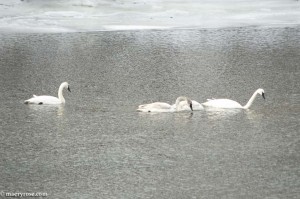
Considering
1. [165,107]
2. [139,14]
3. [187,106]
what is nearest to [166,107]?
[165,107]

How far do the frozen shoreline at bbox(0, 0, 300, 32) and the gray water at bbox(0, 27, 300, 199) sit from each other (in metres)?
2.00

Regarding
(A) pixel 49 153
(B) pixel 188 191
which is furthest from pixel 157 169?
(A) pixel 49 153

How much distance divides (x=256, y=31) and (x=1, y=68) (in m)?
8.43

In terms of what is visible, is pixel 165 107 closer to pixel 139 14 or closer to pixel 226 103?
pixel 226 103

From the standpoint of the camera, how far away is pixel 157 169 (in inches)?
378

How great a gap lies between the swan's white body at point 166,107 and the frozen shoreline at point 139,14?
1053 centimetres

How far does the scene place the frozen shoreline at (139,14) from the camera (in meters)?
23.9

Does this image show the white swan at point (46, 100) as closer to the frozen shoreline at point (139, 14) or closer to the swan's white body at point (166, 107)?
the swan's white body at point (166, 107)

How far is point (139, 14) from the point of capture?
84.8 ft

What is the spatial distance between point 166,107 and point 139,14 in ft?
42.8

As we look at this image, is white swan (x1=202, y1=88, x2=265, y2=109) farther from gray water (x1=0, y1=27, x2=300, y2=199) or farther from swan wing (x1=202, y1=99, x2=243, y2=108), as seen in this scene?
Answer: gray water (x1=0, y1=27, x2=300, y2=199)

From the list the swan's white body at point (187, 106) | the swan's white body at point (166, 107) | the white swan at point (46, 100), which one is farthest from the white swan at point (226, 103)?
the white swan at point (46, 100)

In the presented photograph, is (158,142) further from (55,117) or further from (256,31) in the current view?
(256,31)

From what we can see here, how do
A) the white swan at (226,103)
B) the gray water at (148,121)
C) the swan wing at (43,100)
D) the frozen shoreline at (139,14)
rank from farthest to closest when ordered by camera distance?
the frozen shoreline at (139,14) → the swan wing at (43,100) → the white swan at (226,103) → the gray water at (148,121)
